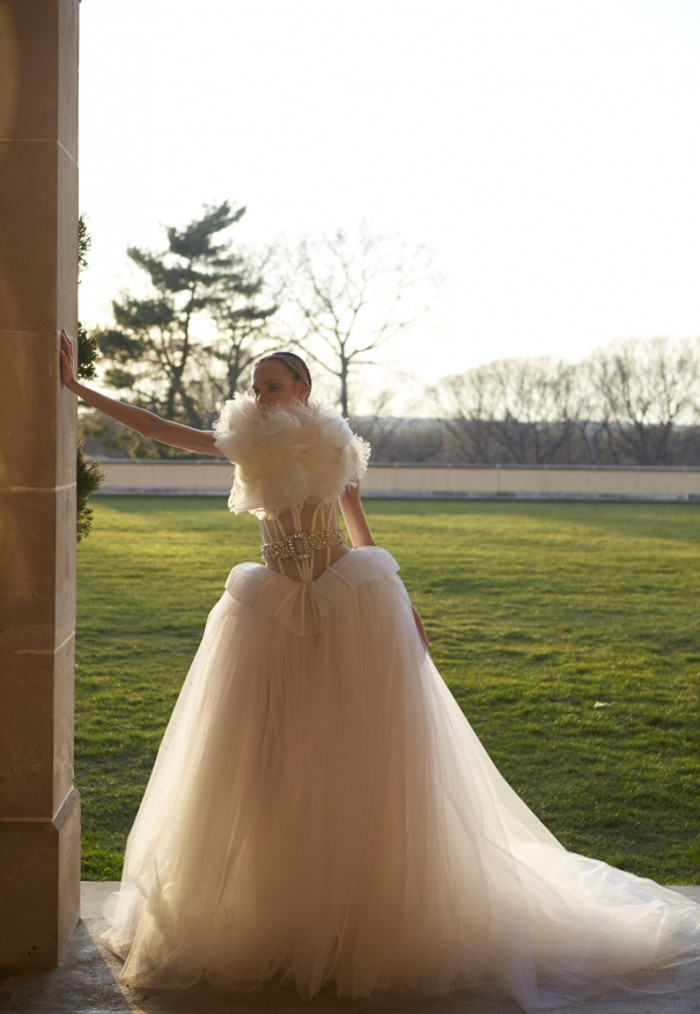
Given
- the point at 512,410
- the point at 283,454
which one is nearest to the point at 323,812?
the point at 283,454

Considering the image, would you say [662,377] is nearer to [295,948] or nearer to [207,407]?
[207,407]

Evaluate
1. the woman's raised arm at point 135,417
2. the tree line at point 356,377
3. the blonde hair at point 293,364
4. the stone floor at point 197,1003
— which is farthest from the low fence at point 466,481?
the stone floor at point 197,1003

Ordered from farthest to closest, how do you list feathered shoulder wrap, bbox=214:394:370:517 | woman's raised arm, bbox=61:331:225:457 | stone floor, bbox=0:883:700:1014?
feathered shoulder wrap, bbox=214:394:370:517, woman's raised arm, bbox=61:331:225:457, stone floor, bbox=0:883:700:1014

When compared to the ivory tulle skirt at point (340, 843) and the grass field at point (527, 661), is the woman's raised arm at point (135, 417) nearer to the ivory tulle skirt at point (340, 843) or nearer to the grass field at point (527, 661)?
the ivory tulle skirt at point (340, 843)

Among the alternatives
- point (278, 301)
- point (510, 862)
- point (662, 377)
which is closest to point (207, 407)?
point (278, 301)

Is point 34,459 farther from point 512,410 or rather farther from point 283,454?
point 512,410

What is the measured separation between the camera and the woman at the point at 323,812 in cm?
309

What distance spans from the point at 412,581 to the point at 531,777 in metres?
6.92

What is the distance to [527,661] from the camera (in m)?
8.44

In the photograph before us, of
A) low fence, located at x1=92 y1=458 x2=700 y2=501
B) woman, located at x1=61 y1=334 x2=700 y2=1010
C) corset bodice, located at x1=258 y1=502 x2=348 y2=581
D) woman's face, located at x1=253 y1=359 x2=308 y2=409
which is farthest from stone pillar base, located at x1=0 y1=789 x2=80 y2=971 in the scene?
low fence, located at x1=92 y1=458 x2=700 y2=501

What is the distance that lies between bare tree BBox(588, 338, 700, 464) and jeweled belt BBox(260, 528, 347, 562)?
112 ft

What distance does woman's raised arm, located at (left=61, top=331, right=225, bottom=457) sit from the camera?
314 cm

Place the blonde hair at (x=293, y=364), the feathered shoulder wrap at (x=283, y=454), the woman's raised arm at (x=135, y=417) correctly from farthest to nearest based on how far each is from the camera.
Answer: the blonde hair at (x=293, y=364), the feathered shoulder wrap at (x=283, y=454), the woman's raised arm at (x=135, y=417)

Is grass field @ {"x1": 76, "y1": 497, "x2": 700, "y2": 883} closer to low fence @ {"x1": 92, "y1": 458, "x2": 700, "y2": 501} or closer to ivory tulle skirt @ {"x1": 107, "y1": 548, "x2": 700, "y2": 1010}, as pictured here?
ivory tulle skirt @ {"x1": 107, "y1": 548, "x2": 700, "y2": 1010}
